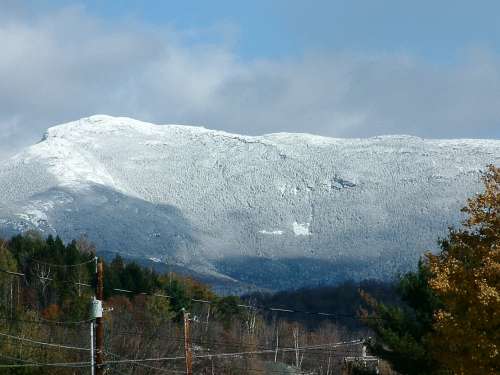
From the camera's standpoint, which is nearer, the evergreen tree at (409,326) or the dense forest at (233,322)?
the dense forest at (233,322)

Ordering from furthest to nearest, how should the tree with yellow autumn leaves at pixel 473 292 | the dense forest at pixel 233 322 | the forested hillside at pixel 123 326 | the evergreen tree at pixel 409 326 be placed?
the forested hillside at pixel 123 326
the evergreen tree at pixel 409 326
the dense forest at pixel 233 322
the tree with yellow autumn leaves at pixel 473 292

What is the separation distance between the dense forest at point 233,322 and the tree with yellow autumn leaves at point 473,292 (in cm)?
3

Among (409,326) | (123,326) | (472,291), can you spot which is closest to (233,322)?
(123,326)

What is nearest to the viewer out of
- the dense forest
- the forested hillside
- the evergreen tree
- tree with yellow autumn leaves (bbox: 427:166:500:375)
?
tree with yellow autumn leaves (bbox: 427:166:500:375)

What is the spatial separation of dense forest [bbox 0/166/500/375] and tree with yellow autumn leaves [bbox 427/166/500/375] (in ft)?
0.10

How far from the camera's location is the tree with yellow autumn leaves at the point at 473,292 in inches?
925

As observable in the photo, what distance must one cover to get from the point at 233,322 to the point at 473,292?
7824cm

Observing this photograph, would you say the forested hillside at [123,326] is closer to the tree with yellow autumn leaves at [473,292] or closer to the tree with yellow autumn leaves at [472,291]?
the tree with yellow autumn leaves at [472,291]

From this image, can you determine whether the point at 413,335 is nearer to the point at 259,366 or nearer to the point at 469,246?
the point at 469,246

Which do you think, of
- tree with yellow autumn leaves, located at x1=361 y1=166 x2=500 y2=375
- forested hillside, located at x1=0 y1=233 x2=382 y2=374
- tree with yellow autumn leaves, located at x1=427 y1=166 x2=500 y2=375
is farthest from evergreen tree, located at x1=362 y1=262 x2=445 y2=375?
tree with yellow autumn leaves, located at x1=427 y1=166 x2=500 y2=375

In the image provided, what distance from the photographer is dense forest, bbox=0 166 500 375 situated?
2423 cm

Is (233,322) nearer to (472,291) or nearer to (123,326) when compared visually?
(123,326)

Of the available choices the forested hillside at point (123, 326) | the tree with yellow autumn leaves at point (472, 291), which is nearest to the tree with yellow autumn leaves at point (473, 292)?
the tree with yellow autumn leaves at point (472, 291)

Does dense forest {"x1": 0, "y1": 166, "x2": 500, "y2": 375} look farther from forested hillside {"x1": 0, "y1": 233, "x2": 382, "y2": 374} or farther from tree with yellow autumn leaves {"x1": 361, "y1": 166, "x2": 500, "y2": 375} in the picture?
forested hillside {"x1": 0, "y1": 233, "x2": 382, "y2": 374}
